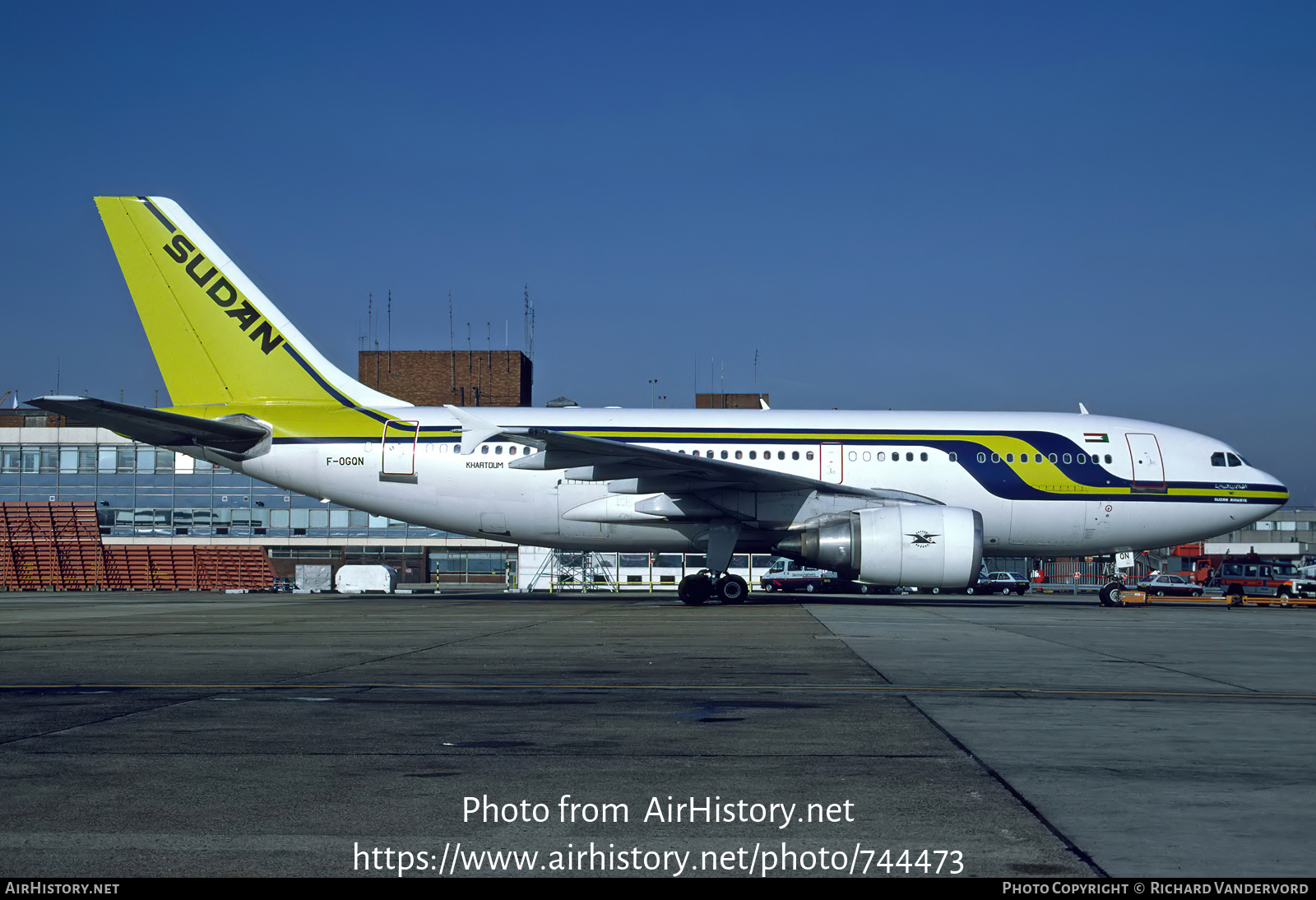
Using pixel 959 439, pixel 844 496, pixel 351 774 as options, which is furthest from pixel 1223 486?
pixel 351 774

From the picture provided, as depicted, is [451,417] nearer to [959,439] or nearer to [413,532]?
[959,439]

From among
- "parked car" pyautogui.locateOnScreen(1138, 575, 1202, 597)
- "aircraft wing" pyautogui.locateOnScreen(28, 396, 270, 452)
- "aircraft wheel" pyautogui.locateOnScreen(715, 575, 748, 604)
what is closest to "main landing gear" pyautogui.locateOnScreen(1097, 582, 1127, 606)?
"aircraft wheel" pyautogui.locateOnScreen(715, 575, 748, 604)

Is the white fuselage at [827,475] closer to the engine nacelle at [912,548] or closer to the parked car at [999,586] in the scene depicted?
the engine nacelle at [912,548]

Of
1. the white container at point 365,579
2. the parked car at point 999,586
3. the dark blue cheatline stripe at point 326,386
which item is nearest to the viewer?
the dark blue cheatline stripe at point 326,386

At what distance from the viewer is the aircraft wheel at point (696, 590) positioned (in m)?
24.3

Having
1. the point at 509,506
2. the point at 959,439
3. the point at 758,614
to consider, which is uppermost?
the point at 959,439

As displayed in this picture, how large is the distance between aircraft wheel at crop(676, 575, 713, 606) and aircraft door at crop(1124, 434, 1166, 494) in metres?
9.57

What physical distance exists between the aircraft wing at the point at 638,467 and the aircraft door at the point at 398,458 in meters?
1.33

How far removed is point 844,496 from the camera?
919 inches

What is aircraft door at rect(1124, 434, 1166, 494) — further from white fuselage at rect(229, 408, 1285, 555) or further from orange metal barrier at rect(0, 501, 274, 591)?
orange metal barrier at rect(0, 501, 274, 591)

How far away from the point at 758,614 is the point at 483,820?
15.7 meters

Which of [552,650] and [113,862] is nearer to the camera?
[113,862]

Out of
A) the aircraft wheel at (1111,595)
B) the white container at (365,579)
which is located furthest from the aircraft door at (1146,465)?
the white container at (365,579)

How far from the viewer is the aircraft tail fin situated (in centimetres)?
2477
